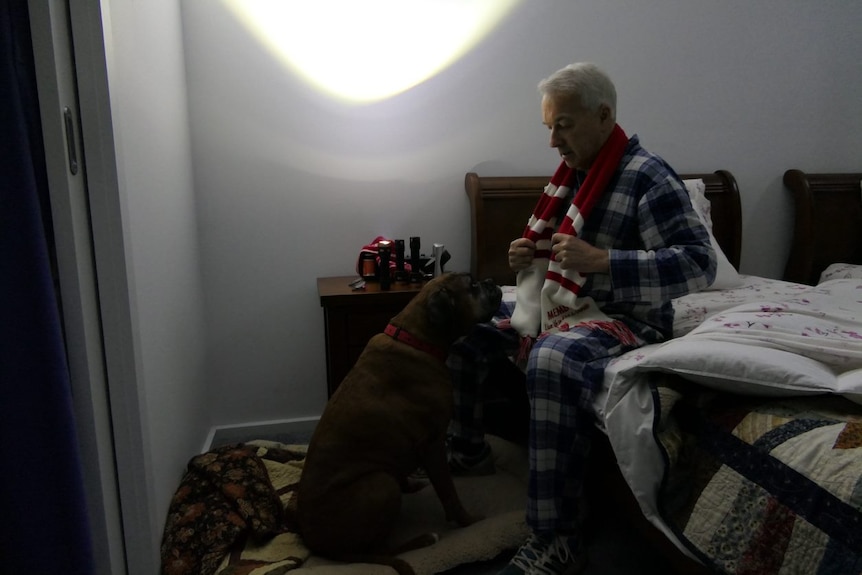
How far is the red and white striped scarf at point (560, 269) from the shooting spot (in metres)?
1.46

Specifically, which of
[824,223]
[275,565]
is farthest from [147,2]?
[824,223]

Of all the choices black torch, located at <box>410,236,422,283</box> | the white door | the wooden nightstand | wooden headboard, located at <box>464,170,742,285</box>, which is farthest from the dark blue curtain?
wooden headboard, located at <box>464,170,742,285</box>

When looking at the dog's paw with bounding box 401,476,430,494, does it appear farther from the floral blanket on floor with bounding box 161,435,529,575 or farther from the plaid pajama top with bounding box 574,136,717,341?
the plaid pajama top with bounding box 574,136,717,341

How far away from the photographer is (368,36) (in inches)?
87.0

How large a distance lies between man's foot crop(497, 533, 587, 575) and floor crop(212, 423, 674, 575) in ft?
0.26

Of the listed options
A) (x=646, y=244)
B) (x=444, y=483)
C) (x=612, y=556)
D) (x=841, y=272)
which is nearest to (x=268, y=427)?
(x=444, y=483)

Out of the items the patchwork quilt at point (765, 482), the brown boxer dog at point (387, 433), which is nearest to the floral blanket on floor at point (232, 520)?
the brown boxer dog at point (387, 433)

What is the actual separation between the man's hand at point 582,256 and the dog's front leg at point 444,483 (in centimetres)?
62

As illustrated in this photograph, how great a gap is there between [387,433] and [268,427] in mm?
1114

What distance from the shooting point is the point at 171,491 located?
1526 millimetres

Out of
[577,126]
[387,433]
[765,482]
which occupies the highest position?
[577,126]

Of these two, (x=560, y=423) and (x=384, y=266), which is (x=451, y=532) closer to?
(x=560, y=423)

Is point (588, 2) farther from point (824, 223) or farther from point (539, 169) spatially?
point (824, 223)

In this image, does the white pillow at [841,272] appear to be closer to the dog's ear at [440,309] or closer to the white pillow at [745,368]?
the white pillow at [745,368]
